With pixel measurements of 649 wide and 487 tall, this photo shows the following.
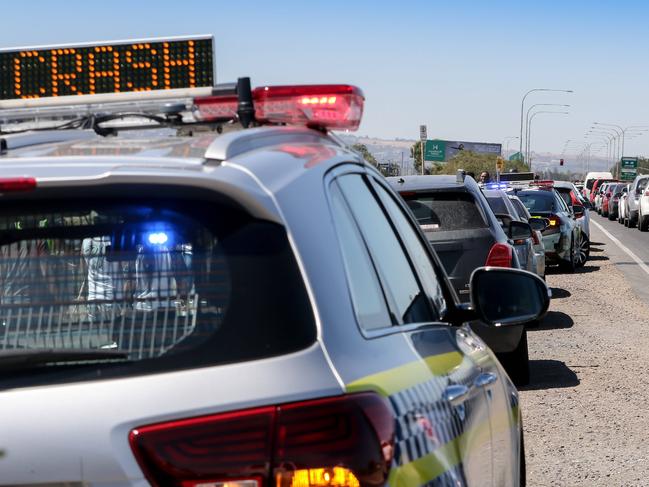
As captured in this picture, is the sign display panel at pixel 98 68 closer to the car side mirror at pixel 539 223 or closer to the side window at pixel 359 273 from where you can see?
the side window at pixel 359 273

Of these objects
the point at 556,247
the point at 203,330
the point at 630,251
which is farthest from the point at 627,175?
the point at 203,330

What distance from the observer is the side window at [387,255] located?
329 centimetres

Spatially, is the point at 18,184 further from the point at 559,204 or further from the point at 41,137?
the point at 559,204

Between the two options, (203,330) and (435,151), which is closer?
(203,330)

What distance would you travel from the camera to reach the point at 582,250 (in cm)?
2558

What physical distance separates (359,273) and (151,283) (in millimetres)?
558

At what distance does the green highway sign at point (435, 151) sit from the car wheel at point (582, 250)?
4155 inches

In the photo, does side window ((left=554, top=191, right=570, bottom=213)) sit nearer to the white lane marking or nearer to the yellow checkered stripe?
the white lane marking

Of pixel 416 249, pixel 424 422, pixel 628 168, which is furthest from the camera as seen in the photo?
pixel 628 168

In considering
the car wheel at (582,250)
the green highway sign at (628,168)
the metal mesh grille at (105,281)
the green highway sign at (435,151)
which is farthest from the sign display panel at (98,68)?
the green highway sign at (628,168)

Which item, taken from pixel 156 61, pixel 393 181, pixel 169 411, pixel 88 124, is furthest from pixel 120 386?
pixel 393 181

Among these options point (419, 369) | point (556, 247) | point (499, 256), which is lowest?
point (556, 247)

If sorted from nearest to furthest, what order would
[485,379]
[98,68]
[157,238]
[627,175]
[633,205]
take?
1. [157,238]
2. [485,379]
3. [98,68]
4. [633,205]
5. [627,175]

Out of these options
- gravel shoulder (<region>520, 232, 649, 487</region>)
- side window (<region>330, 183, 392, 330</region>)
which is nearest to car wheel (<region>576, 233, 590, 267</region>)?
gravel shoulder (<region>520, 232, 649, 487</region>)
